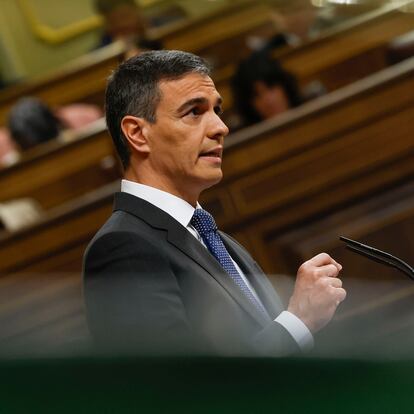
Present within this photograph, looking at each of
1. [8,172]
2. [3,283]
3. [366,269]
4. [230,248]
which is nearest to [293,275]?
[366,269]

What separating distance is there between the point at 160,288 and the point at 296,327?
0.29 ft

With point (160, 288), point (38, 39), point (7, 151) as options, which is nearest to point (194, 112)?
point (160, 288)

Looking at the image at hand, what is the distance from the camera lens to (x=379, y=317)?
1.34 m

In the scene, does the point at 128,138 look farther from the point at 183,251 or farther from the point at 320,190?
the point at 320,190

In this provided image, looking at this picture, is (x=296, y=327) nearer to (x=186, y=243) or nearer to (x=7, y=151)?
(x=186, y=243)

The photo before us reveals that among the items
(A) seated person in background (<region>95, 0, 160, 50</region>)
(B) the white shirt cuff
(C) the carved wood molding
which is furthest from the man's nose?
(C) the carved wood molding

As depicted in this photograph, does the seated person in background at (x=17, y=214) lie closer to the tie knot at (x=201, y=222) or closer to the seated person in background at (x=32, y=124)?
the seated person in background at (x=32, y=124)

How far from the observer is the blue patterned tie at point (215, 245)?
0.73 metres

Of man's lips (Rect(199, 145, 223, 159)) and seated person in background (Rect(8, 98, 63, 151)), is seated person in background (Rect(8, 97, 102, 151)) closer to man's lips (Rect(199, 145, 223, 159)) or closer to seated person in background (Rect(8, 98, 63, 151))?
seated person in background (Rect(8, 98, 63, 151))

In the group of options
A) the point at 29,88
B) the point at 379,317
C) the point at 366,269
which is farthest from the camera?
the point at 29,88

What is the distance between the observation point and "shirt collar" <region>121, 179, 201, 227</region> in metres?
0.73

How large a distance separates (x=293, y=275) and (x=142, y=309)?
87 cm

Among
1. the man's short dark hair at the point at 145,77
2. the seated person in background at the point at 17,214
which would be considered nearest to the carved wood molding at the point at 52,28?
the seated person in background at the point at 17,214

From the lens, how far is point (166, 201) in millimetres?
739
